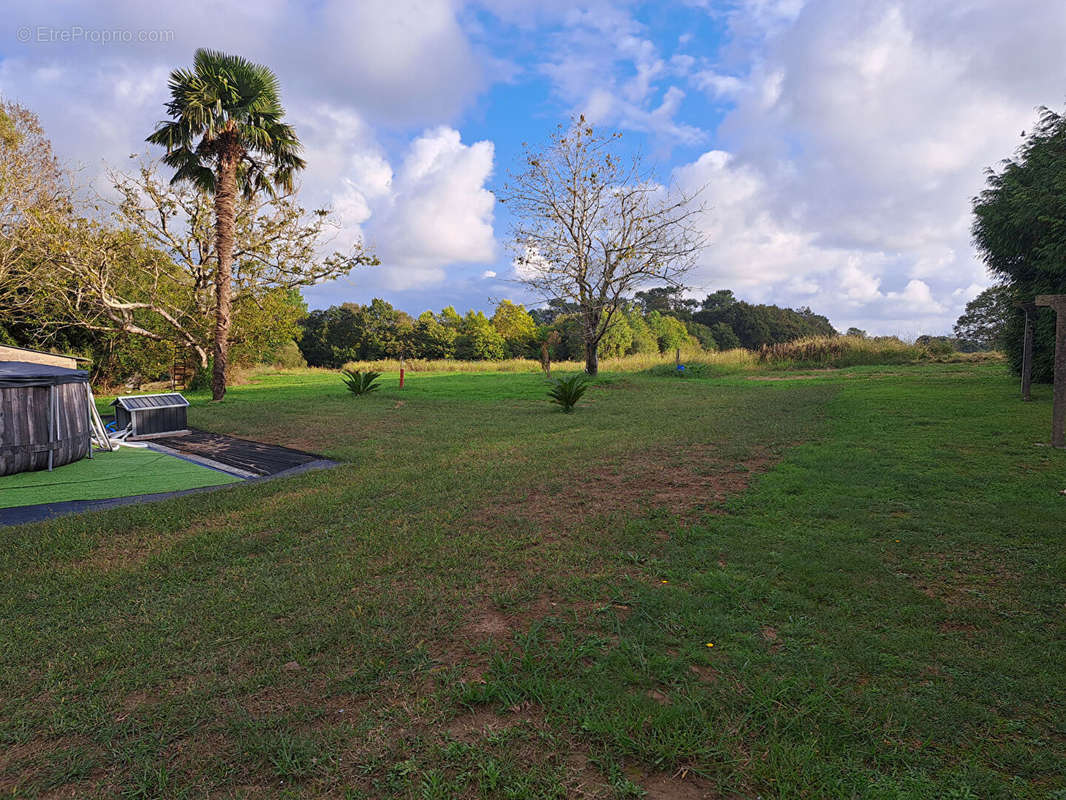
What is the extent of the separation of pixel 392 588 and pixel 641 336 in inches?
1900

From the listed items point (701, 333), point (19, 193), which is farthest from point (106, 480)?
point (701, 333)

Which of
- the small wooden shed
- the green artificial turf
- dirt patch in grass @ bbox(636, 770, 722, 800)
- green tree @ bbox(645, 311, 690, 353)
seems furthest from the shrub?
dirt patch in grass @ bbox(636, 770, 722, 800)

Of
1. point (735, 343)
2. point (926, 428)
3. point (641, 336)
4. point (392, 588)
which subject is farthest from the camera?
point (735, 343)

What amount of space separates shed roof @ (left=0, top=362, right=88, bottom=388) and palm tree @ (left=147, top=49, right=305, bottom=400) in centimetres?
849

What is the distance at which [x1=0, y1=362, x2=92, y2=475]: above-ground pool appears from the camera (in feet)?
20.4

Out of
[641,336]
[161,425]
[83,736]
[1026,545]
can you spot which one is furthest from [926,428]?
[641,336]

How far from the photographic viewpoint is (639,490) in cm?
519

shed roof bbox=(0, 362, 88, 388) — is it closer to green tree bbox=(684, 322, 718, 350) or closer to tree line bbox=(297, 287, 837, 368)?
tree line bbox=(297, 287, 837, 368)

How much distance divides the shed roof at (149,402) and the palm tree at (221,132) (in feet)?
20.4

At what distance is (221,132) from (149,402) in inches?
373

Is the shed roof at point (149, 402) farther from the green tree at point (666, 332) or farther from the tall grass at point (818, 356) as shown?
the green tree at point (666, 332)

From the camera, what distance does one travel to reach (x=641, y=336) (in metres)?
49.7

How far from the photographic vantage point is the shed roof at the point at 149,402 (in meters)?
8.95

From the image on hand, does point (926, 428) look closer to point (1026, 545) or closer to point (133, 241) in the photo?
point (1026, 545)
